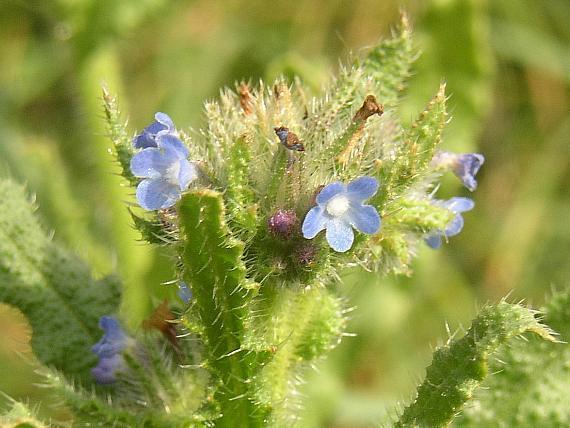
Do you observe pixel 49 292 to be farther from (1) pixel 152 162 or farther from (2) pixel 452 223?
(2) pixel 452 223

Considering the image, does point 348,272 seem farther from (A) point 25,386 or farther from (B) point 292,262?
(A) point 25,386

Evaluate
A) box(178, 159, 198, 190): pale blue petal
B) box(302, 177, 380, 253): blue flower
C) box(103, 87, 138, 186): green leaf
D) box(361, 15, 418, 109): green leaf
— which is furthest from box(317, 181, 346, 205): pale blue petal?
box(361, 15, 418, 109): green leaf

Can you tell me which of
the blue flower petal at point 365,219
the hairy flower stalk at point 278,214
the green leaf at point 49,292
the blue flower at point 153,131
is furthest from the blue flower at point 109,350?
the blue flower petal at point 365,219

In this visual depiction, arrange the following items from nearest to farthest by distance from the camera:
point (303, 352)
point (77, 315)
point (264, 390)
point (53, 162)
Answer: point (264, 390) < point (303, 352) < point (77, 315) < point (53, 162)

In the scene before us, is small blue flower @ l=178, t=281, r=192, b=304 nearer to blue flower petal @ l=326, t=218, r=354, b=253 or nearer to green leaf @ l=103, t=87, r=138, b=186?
green leaf @ l=103, t=87, r=138, b=186

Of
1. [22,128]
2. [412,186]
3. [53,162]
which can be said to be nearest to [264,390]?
[412,186]

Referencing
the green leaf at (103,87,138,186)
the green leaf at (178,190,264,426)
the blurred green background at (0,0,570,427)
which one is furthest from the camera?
the blurred green background at (0,0,570,427)
